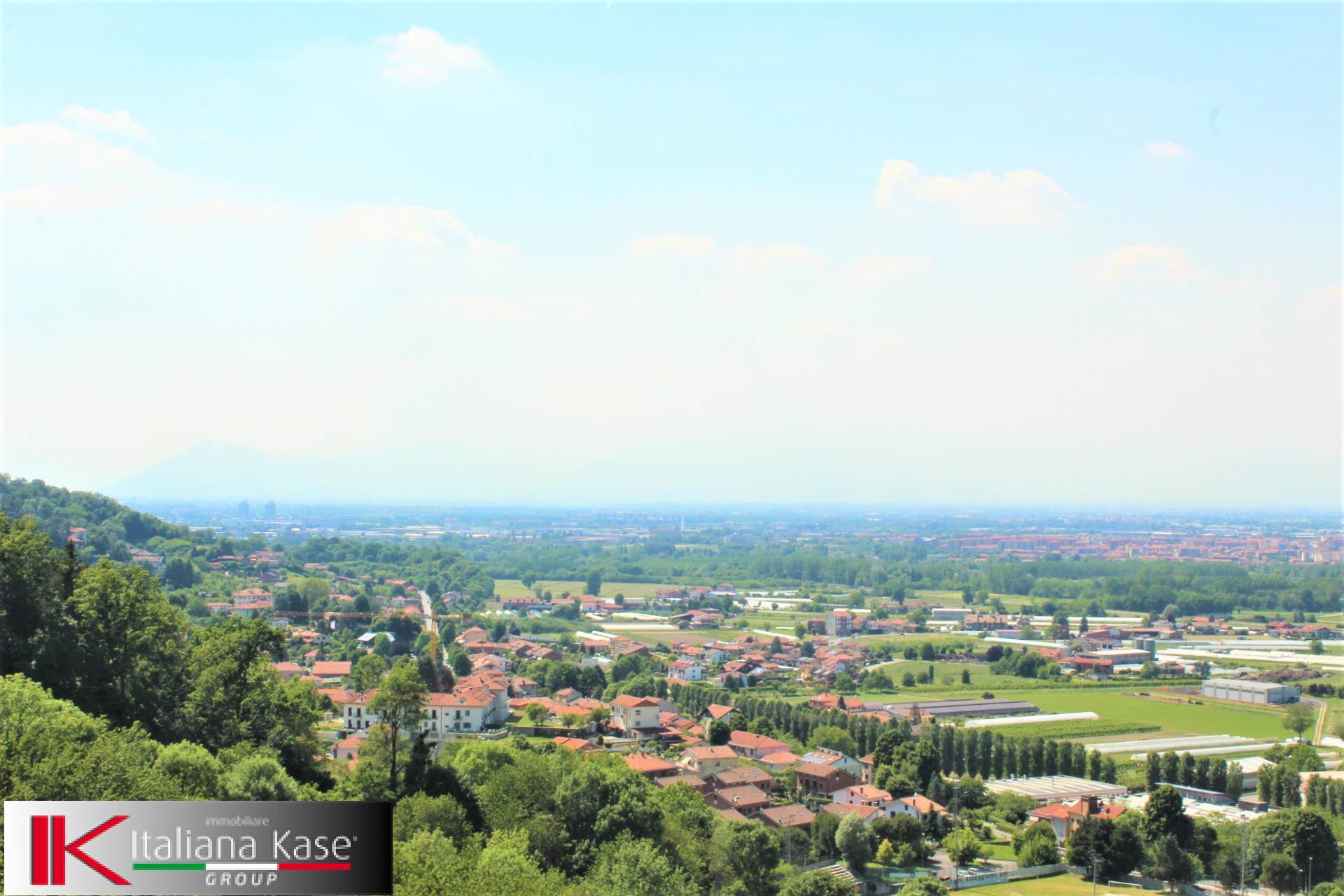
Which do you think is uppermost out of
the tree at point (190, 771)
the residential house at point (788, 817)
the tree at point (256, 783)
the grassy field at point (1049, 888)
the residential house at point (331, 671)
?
the tree at point (190, 771)

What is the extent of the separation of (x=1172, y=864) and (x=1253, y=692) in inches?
610

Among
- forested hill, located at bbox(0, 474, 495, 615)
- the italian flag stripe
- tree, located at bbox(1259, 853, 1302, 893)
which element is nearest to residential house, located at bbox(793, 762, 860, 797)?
tree, located at bbox(1259, 853, 1302, 893)

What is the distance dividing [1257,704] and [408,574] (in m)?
36.0

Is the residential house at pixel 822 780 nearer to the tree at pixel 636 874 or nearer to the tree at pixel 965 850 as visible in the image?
the tree at pixel 965 850

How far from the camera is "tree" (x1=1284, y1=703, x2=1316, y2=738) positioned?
75.3ft

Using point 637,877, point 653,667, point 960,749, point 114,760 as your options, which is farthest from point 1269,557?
point 114,760

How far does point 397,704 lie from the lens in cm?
1153

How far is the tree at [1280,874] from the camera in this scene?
44.1 feet

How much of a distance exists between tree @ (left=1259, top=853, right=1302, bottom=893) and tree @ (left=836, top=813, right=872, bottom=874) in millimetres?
4684

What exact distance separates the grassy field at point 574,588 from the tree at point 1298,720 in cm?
3071

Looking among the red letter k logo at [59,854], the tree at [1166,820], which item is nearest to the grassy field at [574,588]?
the tree at [1166,820]

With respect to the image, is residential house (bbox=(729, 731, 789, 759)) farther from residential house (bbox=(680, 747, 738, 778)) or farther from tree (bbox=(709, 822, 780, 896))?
tree (bbox=(709, 822, 780, 896))

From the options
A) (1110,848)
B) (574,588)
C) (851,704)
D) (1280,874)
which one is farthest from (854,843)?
(574,588)

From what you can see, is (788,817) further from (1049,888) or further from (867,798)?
(1049,888)
